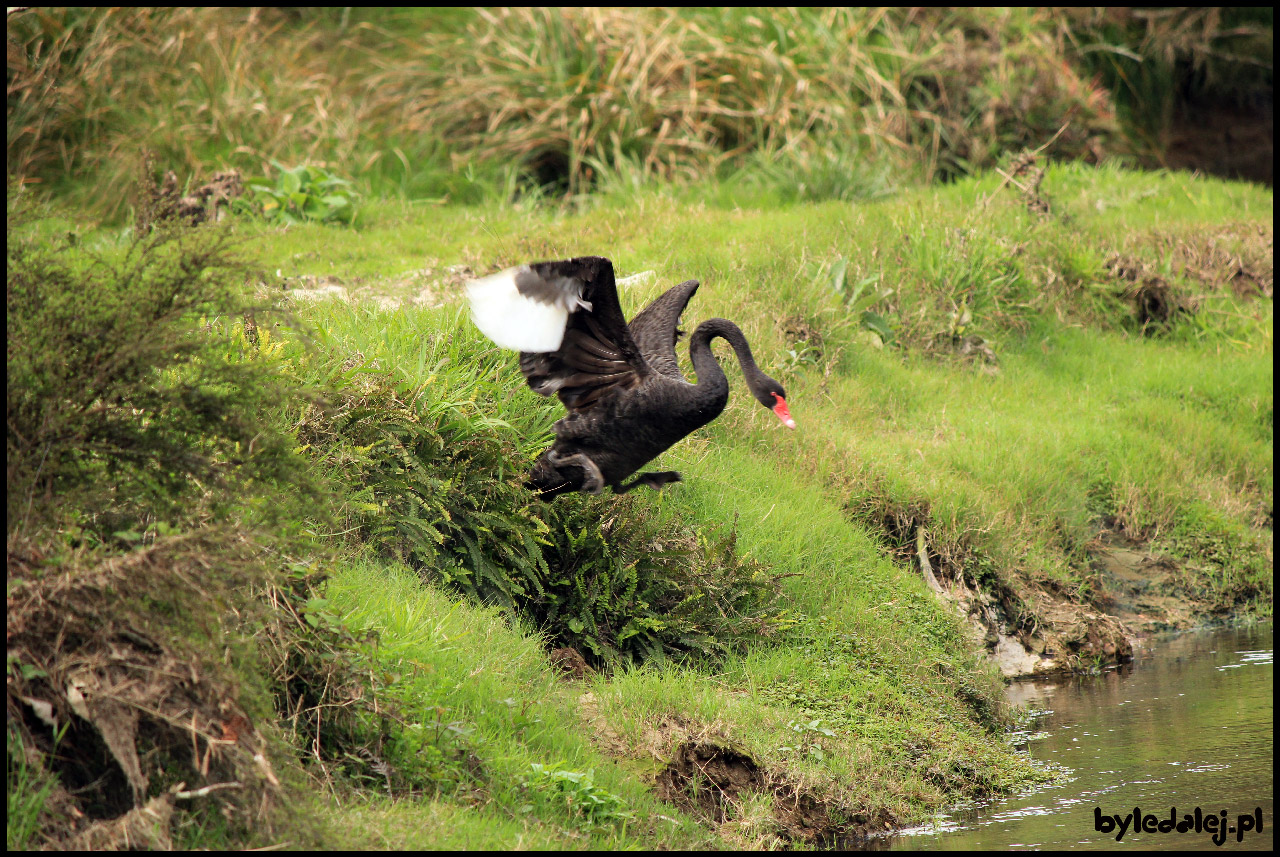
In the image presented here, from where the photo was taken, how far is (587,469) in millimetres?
5340

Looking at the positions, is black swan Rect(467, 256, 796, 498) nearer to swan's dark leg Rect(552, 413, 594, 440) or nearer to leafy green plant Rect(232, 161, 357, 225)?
swan's dark leg Rect(552, 413, 594, 440)

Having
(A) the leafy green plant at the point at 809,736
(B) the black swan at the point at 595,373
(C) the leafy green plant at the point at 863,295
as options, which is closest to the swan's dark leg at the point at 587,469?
(B) the black swan at the point at 595,373

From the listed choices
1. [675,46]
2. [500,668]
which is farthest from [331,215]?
[500,668]

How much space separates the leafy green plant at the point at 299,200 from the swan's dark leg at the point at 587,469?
5.20 meters

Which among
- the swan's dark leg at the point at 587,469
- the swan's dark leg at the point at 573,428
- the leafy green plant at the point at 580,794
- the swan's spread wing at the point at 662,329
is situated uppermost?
the swan's spread wing at the point at 662,329

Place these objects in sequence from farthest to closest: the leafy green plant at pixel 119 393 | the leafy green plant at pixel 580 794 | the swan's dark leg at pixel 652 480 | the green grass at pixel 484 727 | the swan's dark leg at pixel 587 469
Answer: the swan's dark leg at pixel 652 480 < the swan's dark leg at pixel 587 469 < the leafy green plant at pixel 580 794 < the green grass at pixel 484 727 < the leafy green plant at pixel 119 393

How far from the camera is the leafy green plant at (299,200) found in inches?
385

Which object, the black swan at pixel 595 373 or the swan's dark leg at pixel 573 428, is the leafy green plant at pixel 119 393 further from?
the swan's dark leg at pixel 573 428

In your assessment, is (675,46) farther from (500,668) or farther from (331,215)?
(500,668)

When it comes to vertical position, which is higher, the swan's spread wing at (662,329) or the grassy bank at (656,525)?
Result: the swan's spread wing at (662,329)

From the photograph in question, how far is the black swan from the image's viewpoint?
16.9 ft

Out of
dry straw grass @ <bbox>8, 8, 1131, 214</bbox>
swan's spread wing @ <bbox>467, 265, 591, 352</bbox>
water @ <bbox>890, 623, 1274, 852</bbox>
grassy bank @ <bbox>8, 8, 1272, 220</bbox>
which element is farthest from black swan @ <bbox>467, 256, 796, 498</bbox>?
dry straw grass @ <bbox>8, 8, 1131, 214</bbox>

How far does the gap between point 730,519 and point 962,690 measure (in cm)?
146

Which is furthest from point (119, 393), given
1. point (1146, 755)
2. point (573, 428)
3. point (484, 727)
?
point (1146, 755)
